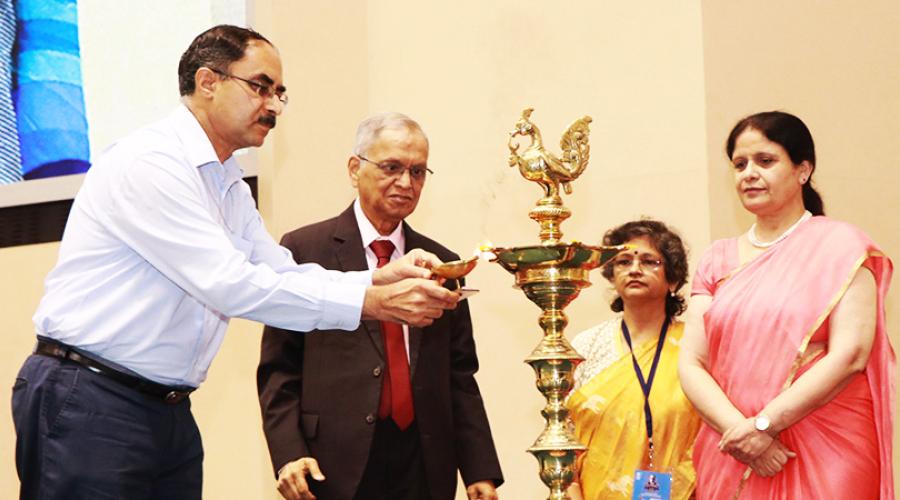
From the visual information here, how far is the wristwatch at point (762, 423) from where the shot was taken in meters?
2.50

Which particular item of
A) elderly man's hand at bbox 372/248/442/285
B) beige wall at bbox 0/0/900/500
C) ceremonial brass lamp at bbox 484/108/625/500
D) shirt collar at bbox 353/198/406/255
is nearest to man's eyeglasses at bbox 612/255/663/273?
beige wall at bbox 0/0/900/500

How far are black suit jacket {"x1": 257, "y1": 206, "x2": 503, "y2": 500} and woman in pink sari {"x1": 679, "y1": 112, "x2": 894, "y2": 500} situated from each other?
541 mm

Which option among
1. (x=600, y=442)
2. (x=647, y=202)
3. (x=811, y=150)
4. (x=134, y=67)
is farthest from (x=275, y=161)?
(x=811, y=150)

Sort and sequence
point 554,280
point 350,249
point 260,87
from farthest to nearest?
1. point 350,249
2. point 260,87
3. point 554,280

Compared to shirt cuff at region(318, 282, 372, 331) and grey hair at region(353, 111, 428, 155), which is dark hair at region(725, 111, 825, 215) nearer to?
grey hair at region(353, 111, 428, 155)

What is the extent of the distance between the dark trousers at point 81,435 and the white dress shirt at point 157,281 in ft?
0.21

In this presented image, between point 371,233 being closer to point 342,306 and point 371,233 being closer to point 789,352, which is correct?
point 342,306

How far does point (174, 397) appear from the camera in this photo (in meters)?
2.26

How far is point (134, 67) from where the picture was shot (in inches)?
186

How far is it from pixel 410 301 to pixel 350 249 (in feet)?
2.15

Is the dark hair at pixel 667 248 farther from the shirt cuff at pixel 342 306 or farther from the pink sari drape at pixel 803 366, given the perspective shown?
the shirt cuff at pixel 342 306

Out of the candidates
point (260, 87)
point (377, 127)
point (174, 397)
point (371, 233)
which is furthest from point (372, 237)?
point (174, 397)

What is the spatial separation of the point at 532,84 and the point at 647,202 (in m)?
0.62

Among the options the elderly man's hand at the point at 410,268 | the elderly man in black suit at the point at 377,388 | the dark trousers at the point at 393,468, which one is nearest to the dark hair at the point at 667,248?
the elderly man in black suit at the point at 377,388
